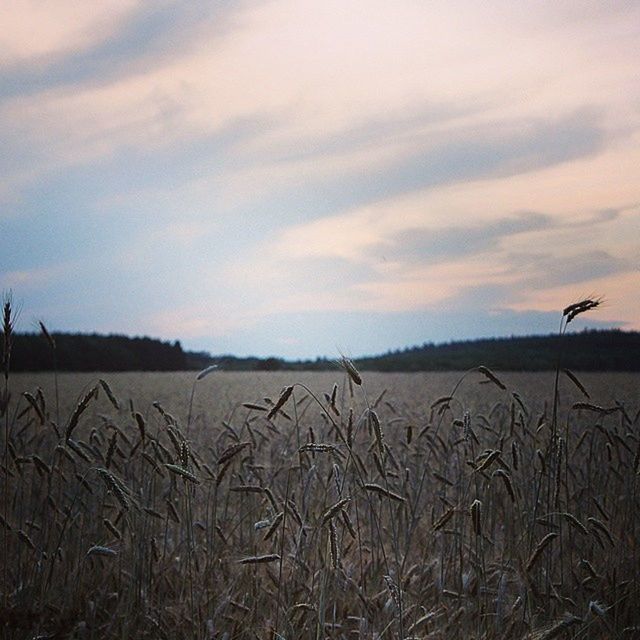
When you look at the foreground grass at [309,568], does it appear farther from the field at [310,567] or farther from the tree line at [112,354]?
the tree line at [112,354]

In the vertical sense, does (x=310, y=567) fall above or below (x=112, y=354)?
below

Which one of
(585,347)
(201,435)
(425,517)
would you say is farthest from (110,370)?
(425,517)

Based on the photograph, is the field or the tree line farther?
the tree line

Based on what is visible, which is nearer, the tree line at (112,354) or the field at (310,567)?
the field at (310,567)

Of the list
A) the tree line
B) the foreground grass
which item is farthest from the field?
the tree line

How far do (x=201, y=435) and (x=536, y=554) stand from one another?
7.28 metres

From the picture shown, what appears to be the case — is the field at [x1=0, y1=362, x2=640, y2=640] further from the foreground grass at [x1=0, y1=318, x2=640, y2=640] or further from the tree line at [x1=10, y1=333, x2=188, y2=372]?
the tree line at [x1=10, y1=333, x2=188, y2=372]

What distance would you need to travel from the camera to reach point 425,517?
764 cm

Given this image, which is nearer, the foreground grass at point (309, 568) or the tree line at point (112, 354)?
the foreground grass at point (309, 568)

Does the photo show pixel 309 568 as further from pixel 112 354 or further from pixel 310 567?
pixel 112 354

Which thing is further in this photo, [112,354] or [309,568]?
[112,354]

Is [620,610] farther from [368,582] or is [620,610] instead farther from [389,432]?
[389,432]

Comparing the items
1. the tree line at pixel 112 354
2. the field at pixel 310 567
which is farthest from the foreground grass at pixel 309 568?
the tree line at pixel 112 354

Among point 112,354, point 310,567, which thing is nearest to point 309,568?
point 310,567
